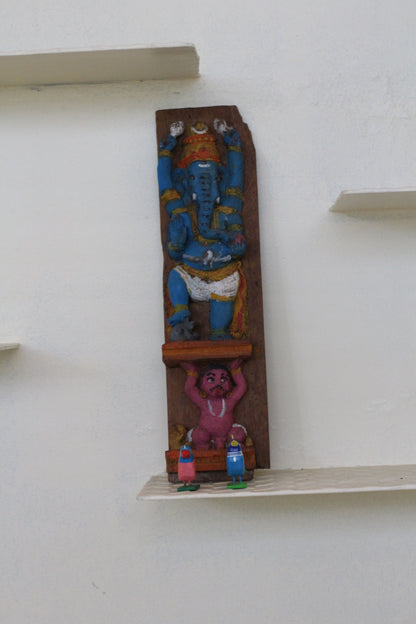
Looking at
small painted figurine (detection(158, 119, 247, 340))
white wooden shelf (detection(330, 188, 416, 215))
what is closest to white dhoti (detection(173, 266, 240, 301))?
small painted figurine (detection(158, 119, 247, 340))

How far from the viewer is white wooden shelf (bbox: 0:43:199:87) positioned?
5.26 ft

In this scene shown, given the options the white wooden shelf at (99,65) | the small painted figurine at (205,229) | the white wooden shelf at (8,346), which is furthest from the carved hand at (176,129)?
the white wooden shelf at (8,346)

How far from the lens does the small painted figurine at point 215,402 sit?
166 cm

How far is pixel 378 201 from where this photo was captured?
1705 mm

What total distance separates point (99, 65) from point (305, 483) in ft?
3.43

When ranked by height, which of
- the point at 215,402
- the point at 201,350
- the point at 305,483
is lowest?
the point at 305,483

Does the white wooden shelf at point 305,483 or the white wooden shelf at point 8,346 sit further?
the white wooden shelf at point 8,346

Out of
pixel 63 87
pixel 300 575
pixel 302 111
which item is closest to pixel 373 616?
pixel 300 575

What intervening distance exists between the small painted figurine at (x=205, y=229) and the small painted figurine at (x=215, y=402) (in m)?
0.09

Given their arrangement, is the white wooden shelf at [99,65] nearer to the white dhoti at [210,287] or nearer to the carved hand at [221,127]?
the carved hand at [221,127]

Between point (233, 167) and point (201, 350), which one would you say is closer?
point (201, 350)

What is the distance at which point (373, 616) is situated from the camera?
67.5 inches

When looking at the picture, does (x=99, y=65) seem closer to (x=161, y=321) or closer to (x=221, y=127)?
(x=221, y=127)

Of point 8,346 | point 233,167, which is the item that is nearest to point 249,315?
point 233,167
